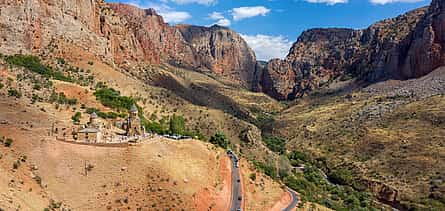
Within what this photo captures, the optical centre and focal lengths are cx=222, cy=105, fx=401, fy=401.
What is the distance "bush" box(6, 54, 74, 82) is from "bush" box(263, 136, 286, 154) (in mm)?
46134

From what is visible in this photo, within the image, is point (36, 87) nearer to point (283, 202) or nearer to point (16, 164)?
point (16, 164)

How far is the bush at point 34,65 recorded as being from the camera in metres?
55.0

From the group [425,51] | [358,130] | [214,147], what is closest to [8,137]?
[214,147]

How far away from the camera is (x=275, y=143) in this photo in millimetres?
94750

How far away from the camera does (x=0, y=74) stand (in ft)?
150

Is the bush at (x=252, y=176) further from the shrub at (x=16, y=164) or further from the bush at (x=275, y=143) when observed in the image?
the bush at (x=275, y=143)

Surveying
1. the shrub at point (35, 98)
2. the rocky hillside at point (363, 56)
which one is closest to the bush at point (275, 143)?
the rocky hillside at point (363, 56)

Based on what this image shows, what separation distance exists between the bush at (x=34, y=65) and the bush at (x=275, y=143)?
46134 millimetres

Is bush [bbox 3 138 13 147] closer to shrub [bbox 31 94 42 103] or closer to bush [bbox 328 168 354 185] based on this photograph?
shrub [bbox 31 94 42 103]

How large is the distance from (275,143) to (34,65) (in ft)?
186

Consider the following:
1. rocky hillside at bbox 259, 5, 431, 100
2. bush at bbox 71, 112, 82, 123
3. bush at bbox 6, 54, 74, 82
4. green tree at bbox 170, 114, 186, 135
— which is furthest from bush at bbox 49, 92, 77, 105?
rocky hillside at bbox 259, 5, 431, 100

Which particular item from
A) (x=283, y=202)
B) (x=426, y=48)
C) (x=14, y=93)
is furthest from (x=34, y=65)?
(x=426, y=48)

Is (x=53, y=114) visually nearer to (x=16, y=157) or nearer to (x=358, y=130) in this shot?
(x=16, y=157)

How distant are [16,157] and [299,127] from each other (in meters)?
84.5
